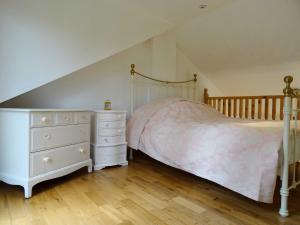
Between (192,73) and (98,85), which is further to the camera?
(192,73)

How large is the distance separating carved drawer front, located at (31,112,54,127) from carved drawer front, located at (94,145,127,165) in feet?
2.21

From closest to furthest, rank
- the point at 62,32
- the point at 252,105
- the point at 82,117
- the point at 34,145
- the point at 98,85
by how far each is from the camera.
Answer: the point at 34,145 < the point at 62,32 < the point at 82,117 < the point at 98,85 < the point at 252,105

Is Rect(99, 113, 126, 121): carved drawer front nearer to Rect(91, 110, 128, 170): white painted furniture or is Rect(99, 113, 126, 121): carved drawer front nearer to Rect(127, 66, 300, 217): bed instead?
Rect(91, 110, 128, 170): white painted furniture

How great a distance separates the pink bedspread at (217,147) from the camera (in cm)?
140

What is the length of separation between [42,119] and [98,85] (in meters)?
1.13

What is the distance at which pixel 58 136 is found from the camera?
1.93 m

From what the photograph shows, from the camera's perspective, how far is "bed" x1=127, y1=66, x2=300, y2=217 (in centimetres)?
141

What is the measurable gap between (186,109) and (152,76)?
975 mm

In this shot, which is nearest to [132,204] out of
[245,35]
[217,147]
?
[217,147]

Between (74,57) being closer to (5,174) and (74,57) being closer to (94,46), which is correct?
(94,46)

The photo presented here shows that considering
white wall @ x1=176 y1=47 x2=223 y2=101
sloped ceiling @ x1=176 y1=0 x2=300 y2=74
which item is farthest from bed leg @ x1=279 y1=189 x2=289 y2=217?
white wall @ x1=176 y1=47 x2=223 y2=101

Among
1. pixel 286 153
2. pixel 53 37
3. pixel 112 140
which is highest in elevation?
pixel 53 37

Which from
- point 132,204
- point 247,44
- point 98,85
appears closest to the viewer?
point 132,204

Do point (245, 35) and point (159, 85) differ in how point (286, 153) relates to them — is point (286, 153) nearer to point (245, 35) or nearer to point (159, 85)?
point (245, 35)
